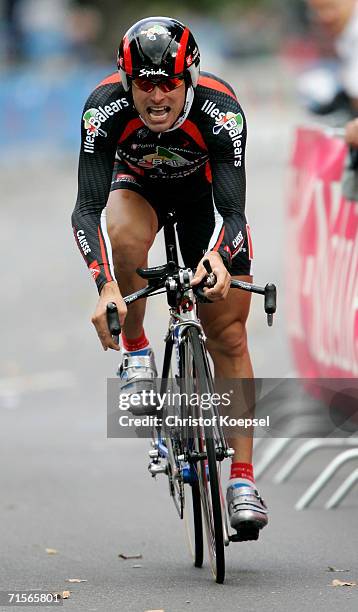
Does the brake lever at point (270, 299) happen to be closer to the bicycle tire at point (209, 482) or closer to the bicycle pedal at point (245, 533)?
the bicycle tire at point (209, 482)

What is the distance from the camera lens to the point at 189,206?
21.6ft

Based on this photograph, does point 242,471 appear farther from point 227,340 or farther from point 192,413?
point 227,340

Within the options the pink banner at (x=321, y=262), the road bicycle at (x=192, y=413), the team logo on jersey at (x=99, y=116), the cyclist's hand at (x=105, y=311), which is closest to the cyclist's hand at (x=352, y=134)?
the pink banner at (x=321, y=262)

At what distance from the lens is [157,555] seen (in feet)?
22.5

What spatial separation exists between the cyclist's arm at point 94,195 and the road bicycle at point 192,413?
0.64ft

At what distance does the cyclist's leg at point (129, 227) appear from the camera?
254 inches

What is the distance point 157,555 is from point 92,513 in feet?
3.44

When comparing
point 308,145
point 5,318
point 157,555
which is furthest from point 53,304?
point 157,555

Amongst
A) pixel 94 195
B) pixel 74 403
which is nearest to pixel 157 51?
pixel 94 195

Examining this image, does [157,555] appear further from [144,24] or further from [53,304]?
[53,304]

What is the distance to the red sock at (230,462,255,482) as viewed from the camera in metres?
6.41

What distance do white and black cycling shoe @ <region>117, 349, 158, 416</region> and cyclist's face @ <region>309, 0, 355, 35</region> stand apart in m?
4.41

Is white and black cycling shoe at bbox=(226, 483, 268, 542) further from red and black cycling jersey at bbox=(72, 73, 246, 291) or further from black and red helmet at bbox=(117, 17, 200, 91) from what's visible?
black and red helmet at bbox=(117, 17, 200, 91)

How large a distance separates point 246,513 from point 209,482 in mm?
356
